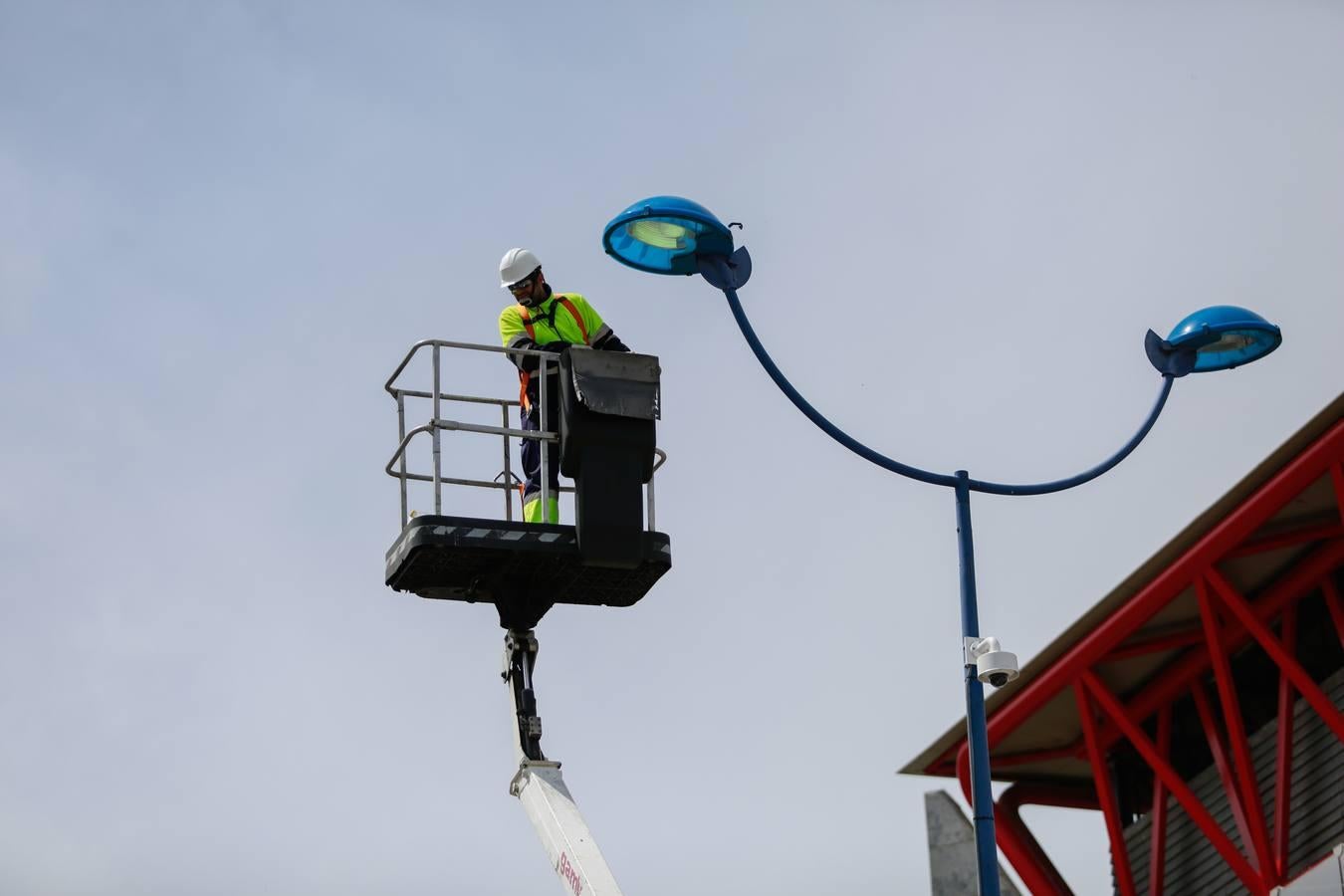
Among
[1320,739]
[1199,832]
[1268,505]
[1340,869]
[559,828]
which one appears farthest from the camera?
[1199,832]

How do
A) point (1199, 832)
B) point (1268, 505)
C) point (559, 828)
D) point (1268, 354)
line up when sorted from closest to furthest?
point (559, 828) → point (1268, 354) → point (1268, 505) → point (1199, 832)

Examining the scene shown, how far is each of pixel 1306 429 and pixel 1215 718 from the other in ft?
18.7

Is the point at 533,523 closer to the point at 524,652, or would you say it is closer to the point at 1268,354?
the point at 524,652

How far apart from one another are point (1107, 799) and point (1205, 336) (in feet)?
33.9

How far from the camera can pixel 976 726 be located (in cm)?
1248

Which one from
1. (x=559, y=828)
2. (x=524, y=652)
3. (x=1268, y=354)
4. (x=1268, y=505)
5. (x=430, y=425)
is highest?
(x=1268, y=505)

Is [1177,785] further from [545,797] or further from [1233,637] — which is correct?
[545,797]

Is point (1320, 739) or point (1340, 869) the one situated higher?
point (1320, 739)

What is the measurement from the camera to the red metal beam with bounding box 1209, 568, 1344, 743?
21.3 m

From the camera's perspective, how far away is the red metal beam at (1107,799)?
23703 mm

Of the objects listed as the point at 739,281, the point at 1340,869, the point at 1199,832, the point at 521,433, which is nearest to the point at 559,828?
the point at 521,433

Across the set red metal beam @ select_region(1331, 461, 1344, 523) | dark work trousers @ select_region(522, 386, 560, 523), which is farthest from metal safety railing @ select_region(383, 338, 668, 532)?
red metal beam @ select_region(1331, 461, 1344, 523)

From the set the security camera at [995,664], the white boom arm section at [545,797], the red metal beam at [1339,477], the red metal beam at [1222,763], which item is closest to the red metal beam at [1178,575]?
the red metal beam at [1339,477]

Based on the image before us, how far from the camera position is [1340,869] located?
19.5 meters
